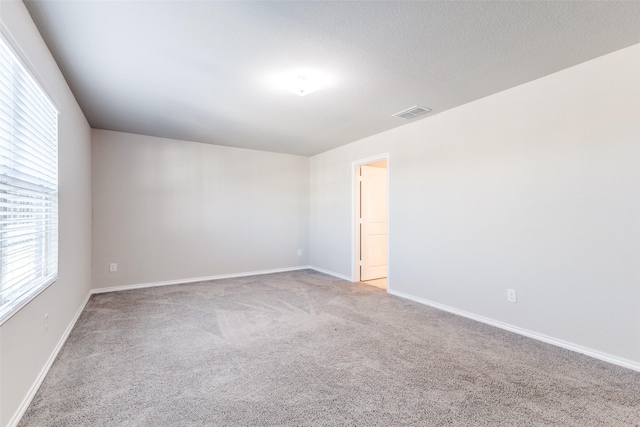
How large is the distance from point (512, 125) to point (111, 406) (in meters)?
3.95

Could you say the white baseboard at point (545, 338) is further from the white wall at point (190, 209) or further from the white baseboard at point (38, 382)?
the white baseboard at point (38, 382)

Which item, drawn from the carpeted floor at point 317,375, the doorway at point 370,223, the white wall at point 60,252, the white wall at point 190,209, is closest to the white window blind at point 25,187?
the white wall at point 60,252

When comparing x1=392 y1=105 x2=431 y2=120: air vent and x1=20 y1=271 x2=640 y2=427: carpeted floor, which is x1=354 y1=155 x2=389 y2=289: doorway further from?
x1=20 y1=271 x2=640 y2=427: carpeted floor

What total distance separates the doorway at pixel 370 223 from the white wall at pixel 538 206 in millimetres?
A: 1025

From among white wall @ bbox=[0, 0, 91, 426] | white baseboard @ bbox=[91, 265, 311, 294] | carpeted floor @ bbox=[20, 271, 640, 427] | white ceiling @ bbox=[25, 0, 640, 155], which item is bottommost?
carpeted floor @ bbox=[20, 271, 640, 427]

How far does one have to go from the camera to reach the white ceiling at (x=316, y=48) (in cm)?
189

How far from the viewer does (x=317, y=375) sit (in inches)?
84.8

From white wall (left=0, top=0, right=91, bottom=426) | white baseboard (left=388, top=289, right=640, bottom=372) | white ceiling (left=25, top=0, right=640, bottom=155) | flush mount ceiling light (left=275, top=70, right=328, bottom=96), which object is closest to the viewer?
white wall (left=0, top=0, right=91, bottom=426)

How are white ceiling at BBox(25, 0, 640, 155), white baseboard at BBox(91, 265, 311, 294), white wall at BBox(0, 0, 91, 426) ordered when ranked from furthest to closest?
1. white baseboard at BBox(91, 265, 311, 294)
2. white ceiling at BBox(25, 0, 640, 155)
3. white wall at BBox(0, 0, 91, 426)

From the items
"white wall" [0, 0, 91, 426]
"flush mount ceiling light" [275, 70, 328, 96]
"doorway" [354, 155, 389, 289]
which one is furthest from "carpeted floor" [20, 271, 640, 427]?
"flush mount ceiling light" [275, 70, 328, 96]

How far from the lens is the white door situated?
527 centimetres

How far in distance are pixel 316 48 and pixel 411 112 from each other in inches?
70.2

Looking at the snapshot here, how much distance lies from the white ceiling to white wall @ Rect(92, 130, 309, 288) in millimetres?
1233

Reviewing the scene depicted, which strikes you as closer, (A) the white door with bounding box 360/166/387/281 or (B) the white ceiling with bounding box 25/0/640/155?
(B) the white ceiling with bounding box 25/0/640/155
